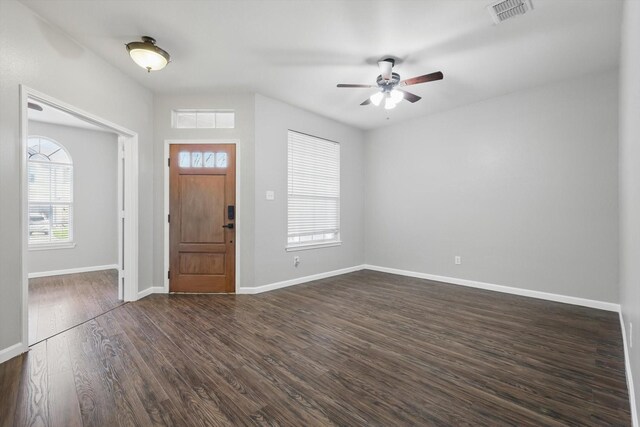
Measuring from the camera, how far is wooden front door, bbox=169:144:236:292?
4211 mm

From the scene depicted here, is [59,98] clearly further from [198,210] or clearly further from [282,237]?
[282,237]

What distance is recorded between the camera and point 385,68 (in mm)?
3229

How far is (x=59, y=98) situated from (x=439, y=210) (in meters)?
5.23

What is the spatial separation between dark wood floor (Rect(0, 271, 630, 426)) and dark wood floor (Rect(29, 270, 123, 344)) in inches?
10.6

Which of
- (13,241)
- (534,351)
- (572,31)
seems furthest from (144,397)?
(572,31)

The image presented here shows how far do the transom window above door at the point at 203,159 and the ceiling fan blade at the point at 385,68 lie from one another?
2.45 metres

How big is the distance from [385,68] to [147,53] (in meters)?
2.50

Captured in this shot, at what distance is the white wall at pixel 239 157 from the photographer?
4199 mm

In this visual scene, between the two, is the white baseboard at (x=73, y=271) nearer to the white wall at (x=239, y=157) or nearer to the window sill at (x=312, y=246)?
the white wall at (x=239, y=157)

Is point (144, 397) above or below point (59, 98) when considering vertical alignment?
below

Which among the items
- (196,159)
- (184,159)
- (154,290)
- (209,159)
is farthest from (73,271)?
(209,159)

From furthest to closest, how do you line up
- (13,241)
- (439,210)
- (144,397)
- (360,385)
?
(439,210) < (13,241) < (360,385) < (144,397)

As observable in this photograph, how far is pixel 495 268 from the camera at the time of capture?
4379 mm

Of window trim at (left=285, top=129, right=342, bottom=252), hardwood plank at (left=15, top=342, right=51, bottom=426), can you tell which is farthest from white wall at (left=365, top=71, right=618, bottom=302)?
hardwood plank at (left=15, top=342, right=51, bottom=426)
